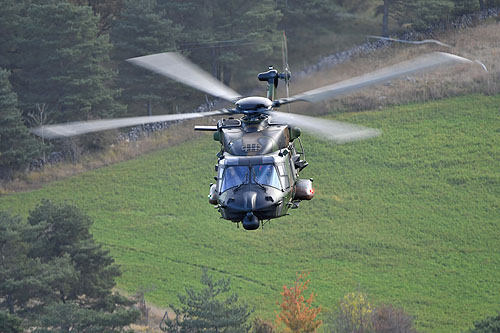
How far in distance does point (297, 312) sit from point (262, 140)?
20.8m

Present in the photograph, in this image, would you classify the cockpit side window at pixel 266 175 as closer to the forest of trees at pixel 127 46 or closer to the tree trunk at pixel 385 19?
the forest of trees at pixel 127 46

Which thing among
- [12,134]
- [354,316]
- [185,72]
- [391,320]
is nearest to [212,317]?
[354,316]

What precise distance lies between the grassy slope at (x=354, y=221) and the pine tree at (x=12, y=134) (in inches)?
98.2

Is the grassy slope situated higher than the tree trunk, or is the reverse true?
the tree trunk

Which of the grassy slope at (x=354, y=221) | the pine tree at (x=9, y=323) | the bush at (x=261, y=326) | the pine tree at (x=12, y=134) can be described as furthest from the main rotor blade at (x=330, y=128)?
the pine tree at (x=12, y=134)

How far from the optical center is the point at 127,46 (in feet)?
183

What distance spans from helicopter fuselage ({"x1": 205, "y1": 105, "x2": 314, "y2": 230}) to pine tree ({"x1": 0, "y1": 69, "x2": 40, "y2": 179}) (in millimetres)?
35802

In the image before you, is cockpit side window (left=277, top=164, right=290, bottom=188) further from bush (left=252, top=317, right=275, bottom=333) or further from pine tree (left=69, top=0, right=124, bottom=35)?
pine tree (left=69, top=0, right=124, bottom=35)

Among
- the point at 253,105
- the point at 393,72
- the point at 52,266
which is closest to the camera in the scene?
the point at 393,72

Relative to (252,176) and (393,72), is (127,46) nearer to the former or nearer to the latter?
(252,176)

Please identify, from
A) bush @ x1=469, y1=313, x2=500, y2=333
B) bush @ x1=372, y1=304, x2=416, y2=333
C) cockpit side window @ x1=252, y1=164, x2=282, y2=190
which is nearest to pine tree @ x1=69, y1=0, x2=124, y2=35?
bush @ x1=372, y1=304, x2=416, y2=333

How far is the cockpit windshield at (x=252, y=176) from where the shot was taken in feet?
52.6

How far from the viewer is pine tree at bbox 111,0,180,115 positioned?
181ft

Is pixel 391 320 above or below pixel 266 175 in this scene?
below
